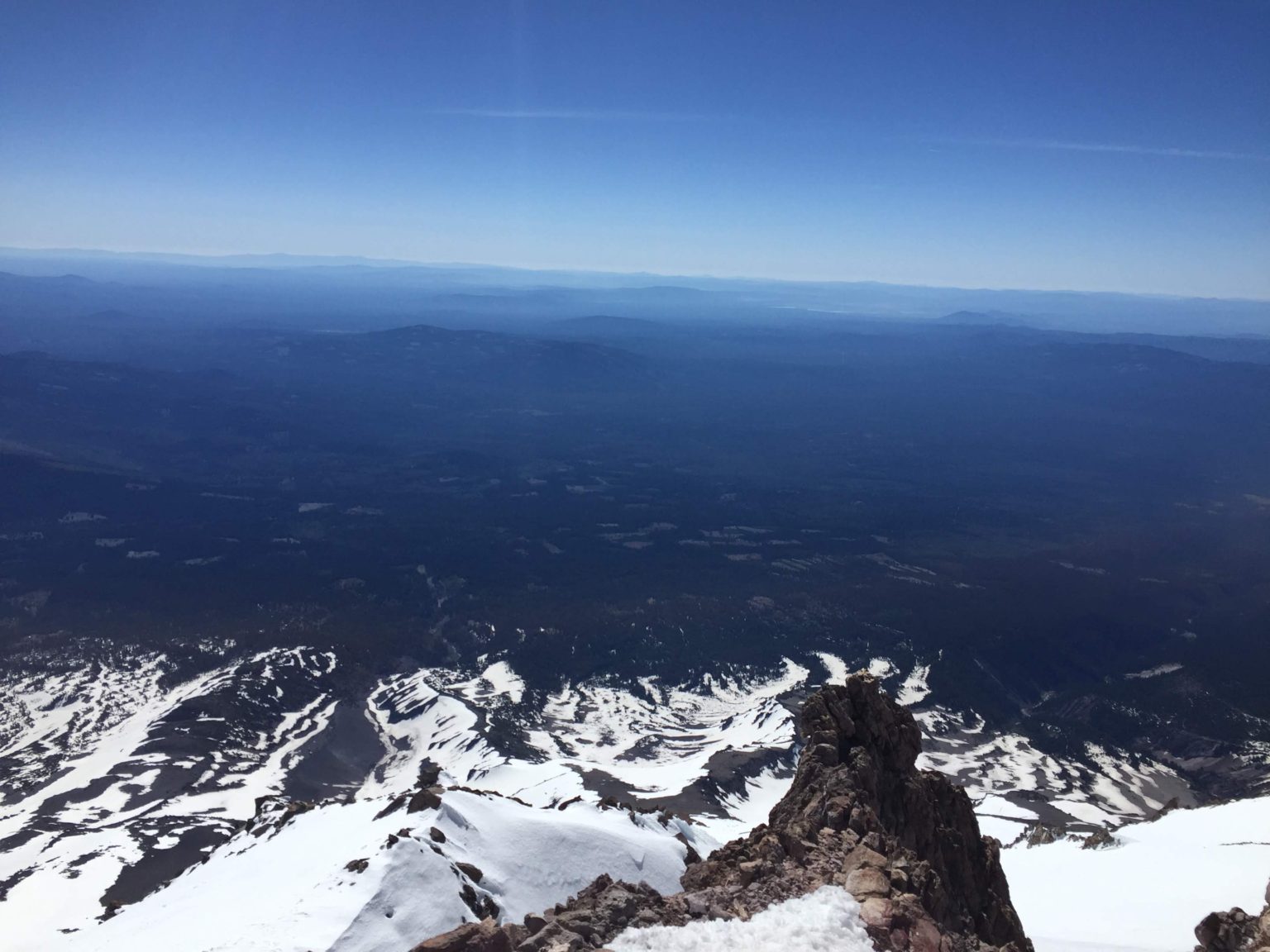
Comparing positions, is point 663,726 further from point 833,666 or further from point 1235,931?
point 1235,931

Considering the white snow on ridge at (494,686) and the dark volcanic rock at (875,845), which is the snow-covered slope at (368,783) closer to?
the white snow on ridge at (494,686)

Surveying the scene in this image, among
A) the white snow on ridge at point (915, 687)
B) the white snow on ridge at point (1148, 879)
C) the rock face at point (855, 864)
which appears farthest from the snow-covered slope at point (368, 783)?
the rock face at point (855, 864)

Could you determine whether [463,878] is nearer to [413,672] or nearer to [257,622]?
[413,672]

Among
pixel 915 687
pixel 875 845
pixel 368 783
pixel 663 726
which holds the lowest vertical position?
pixel 663 726

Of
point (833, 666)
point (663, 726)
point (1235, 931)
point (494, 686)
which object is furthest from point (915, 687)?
point (1235, 931)

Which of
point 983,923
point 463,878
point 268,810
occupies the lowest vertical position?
point 268,810

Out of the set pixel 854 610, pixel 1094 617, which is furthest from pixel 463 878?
pixel 1094 617
